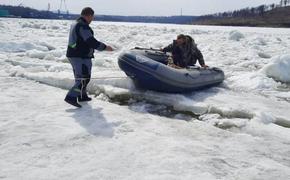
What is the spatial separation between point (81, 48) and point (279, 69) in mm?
5041

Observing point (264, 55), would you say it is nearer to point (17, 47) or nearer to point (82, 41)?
point (17, 47)

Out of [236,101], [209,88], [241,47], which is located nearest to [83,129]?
[236,101]

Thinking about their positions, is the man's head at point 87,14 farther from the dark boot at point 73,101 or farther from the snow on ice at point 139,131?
the snow on ice at point 139,131

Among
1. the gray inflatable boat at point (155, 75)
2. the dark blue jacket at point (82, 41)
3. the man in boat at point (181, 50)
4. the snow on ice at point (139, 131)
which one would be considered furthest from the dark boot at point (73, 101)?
the man in boat at point (181, 50)

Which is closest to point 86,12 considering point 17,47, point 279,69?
point 279,69

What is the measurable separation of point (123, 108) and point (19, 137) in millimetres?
1943

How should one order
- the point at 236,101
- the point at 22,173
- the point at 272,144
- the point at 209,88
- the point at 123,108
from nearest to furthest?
the point at 22,173, the point at 272,144, the point at 123,108, the point at 236,101, the point at 209,88

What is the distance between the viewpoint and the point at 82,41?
18.3 feet

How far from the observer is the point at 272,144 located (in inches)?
170

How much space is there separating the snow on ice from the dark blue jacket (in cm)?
80

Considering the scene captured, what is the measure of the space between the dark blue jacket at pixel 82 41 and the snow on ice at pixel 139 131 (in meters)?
0.80

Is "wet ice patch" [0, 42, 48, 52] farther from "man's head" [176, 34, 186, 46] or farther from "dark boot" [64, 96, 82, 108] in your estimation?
"dark boot" [64, 96, 82, 108]

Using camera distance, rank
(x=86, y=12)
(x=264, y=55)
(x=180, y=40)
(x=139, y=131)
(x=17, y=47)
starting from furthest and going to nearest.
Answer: (x=264, y=55) → (x=17, y=47) → (x=180, y=40) → (x=86, y=12) → (x=139, y=131)

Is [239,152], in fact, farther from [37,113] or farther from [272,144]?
[37,113]
